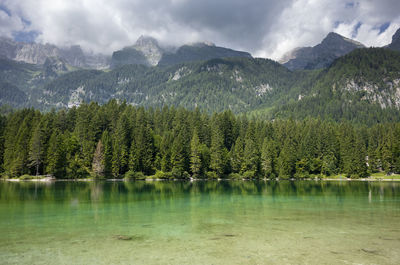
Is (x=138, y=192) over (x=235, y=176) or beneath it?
over

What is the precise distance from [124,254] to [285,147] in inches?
4171

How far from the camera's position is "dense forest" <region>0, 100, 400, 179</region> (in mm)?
90644

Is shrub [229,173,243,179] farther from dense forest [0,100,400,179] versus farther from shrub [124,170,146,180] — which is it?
shrub [124,170,146,180]

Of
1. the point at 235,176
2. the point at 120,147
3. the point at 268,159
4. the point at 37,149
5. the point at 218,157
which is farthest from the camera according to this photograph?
the point at 268,159

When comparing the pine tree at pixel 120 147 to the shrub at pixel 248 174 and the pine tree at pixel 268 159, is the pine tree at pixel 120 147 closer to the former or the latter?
the shrub at pixel 248 174

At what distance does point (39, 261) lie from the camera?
1512 centimetres

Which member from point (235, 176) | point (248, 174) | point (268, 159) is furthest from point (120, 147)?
point (268, 159)

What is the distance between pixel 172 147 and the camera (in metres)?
102

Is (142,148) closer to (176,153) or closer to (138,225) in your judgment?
(176,153)

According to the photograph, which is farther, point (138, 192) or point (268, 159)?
point (268, 159)

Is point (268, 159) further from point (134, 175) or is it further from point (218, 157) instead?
point (134, 175)

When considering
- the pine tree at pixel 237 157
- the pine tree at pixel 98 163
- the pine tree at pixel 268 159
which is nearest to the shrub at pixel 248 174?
the pine tree at pixel 237 157

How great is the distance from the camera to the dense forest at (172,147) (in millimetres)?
90644

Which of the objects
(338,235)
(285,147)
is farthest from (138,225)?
(285,147)
